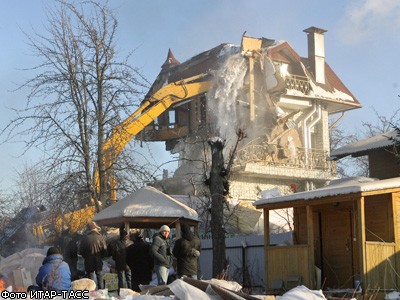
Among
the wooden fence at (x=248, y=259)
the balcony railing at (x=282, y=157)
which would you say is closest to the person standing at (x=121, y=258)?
the wooden fence at (x=248, y=259)

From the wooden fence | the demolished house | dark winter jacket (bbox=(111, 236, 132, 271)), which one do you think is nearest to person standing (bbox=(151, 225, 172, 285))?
dark winter jacket (bbox=(111, 236, 132, 271))

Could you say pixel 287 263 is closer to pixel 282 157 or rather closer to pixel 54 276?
pixel 54 276

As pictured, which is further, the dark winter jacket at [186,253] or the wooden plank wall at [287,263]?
the wooden plank wall at [287,263]

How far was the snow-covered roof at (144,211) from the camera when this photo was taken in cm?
1728

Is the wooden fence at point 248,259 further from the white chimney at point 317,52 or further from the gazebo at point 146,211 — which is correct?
the white chimney at point 317,52

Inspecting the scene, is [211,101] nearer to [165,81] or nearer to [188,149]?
[188,149]

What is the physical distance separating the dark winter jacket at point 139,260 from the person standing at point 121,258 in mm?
193

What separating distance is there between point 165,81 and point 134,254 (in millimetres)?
32600

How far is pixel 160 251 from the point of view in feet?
47.9

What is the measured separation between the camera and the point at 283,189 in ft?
135

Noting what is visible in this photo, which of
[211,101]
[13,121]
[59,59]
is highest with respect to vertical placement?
[211,101]

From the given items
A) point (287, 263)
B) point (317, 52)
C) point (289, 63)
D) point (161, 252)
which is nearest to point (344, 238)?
point (287, 263)

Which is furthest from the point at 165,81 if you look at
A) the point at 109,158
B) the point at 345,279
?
the point at 345,279

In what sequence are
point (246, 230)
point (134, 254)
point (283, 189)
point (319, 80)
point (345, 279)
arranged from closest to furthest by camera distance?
point (134, 254), point (345, 279), point (246, 230), point (283, 189), point (319, 80)
